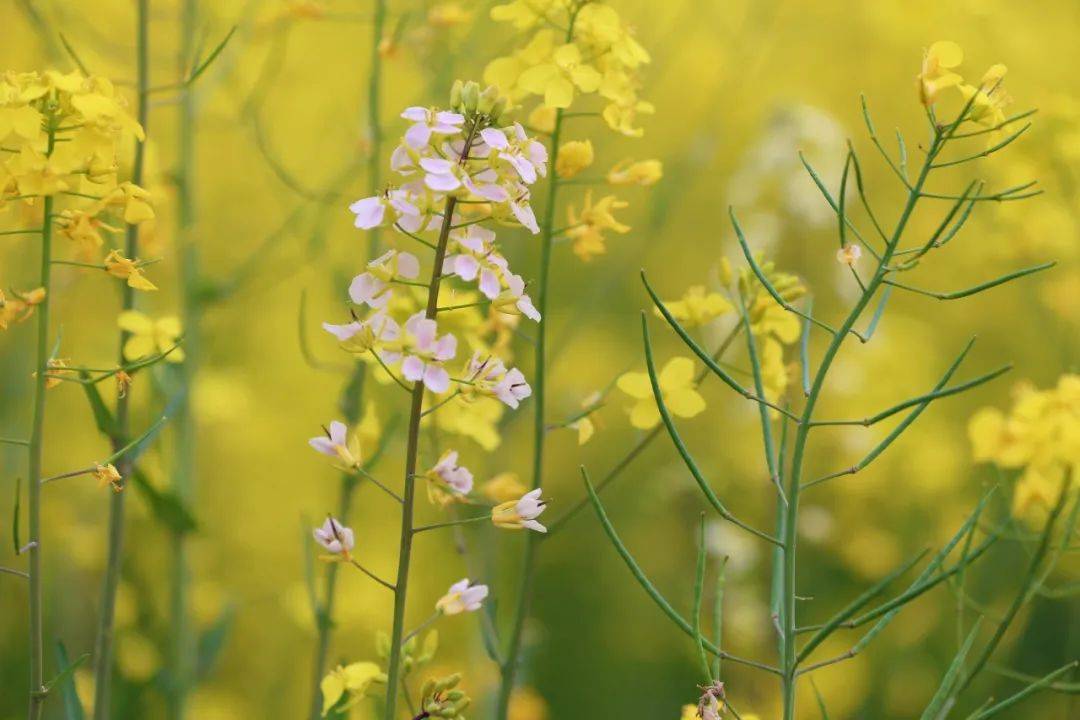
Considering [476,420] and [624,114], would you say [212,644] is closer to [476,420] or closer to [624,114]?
[476,420]

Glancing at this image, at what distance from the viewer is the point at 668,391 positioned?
1369mm

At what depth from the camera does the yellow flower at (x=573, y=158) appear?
1.33 m

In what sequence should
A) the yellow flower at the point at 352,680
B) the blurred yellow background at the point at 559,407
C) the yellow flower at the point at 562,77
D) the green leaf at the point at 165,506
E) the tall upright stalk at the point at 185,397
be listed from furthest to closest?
1. the blurred yellow background at the point at 559,407
2. the tall upright stalk at the point at 185,397
3. the green leaf at the point at 165,506
4. the yellow flower at the point at 562,77
5. the yellow flower at the point at 352,680

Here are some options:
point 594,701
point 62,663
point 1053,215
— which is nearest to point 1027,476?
point 62,663

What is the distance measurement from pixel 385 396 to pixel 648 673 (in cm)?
108

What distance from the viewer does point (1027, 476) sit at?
4.67ft

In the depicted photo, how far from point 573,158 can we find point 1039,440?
60cm

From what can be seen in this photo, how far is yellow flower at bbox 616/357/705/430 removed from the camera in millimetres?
1348

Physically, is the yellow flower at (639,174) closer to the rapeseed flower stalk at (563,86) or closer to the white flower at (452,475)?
the rapeseed flower stalk at (563,86)

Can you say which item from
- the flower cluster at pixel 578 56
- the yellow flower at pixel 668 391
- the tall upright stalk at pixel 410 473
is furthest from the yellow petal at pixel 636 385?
the tall upright stalk at pixel 410 473

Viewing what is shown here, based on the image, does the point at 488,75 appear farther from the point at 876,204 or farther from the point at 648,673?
the point at 876,204

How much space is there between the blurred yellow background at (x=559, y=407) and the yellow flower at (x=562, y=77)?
0.50 m

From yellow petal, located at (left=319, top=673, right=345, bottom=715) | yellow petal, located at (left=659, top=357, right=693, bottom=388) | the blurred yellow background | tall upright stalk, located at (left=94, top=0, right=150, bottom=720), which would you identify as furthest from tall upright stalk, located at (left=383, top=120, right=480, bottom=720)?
the blurred yellow background

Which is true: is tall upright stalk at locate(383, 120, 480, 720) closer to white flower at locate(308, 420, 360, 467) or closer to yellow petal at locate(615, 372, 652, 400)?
white flower at locate(308, 420, 360, 467)
